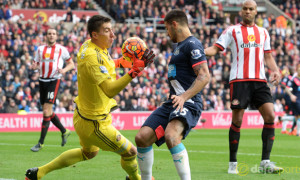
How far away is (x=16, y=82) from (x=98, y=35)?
51.8ft

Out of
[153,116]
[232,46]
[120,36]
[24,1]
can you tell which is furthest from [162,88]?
[153,116]

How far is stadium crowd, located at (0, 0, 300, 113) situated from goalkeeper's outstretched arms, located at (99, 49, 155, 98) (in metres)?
14.5

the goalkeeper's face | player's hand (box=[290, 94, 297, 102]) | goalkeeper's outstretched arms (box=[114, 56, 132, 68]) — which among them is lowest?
player's hand (box=[290, 94, 297, 102])

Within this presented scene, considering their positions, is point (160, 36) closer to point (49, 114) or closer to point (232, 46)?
point (49, 114)

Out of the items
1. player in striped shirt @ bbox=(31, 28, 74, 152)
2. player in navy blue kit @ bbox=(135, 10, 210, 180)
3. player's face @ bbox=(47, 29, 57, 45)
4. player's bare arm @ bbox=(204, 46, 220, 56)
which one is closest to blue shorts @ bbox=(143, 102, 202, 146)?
player in navy blue kit @ bbox=(135, 10, 210, 180)

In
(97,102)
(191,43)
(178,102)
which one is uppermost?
(191,43)

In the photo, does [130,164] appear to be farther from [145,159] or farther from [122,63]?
[122,63]

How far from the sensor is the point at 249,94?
811 centimetres

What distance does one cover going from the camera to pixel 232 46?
329 inches

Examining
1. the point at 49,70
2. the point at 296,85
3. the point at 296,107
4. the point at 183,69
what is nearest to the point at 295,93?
the point at 296,85

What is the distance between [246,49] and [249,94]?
0.68m

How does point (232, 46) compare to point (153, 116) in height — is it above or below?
above

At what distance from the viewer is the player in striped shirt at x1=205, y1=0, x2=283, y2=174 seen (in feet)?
26.4

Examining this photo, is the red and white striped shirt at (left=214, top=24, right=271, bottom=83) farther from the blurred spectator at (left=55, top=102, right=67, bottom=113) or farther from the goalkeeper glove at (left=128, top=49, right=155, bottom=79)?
the blurred spectator at (left=55, top=102, right=67, bottom=113)
